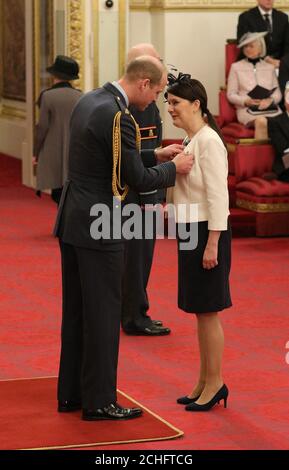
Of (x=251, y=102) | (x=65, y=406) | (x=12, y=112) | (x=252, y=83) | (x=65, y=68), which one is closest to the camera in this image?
(x=65, y=406)

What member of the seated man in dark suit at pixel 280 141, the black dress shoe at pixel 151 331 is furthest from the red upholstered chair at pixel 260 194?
the black dress shoe at pixel 151 331

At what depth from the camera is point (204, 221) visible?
5.31 meters

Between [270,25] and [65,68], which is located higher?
[270,25]

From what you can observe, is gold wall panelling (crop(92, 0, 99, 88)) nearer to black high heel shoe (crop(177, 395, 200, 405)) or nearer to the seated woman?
the seated woman

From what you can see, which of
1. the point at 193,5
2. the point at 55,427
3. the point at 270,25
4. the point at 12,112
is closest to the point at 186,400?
the point at 55,427

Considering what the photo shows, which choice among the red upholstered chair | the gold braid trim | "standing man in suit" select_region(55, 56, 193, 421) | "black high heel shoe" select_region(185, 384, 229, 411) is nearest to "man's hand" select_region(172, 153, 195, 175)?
"standing man in suit" select_region(55, 56, 193, 421)

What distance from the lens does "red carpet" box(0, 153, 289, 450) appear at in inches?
209

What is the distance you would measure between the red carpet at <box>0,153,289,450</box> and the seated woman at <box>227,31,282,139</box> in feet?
5.06

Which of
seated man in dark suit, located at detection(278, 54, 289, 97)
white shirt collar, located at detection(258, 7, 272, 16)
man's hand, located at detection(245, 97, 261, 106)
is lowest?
man's hand, located at detection(245, 97, 261, 106)

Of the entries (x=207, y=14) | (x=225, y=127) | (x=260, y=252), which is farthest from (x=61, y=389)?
(x=207, y=14)

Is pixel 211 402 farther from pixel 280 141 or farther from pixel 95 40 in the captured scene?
pixel 95 40

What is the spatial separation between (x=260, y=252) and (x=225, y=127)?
2136mm

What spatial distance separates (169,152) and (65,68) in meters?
4.63

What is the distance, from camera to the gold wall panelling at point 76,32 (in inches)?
472
